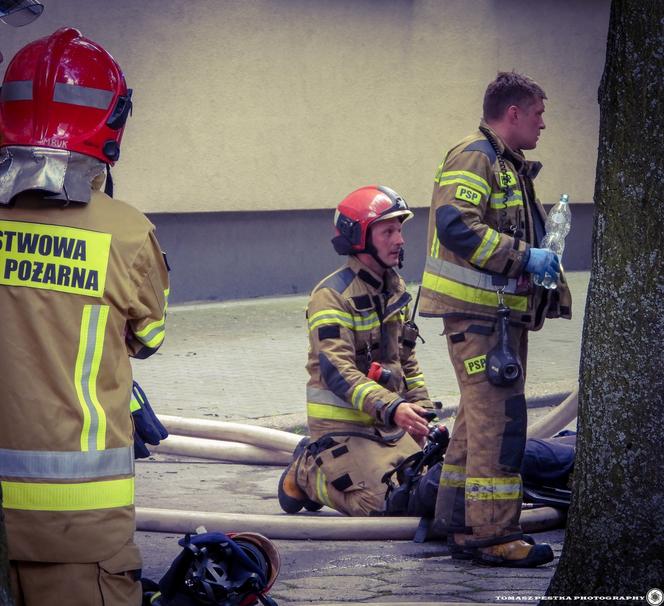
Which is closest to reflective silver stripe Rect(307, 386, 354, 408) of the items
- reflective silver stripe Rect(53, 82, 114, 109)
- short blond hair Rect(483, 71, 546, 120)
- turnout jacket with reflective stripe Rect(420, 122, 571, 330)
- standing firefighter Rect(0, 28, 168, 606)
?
turnout jacket with reflective stripe Rect(420, 122, 571, 330)

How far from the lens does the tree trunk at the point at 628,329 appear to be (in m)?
3.64

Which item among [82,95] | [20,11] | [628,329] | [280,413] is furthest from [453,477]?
[280,413]

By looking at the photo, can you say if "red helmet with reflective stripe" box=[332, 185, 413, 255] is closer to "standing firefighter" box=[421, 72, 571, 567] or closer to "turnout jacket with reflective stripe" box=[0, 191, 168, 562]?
"standing firefighter" box=[421, 72, 571, 567]

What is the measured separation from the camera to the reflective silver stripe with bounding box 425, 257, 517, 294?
5461mm

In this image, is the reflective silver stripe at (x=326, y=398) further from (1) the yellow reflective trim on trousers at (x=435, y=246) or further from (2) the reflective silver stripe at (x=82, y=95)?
(2) the reflective silver stripe at (x=82, y=95)

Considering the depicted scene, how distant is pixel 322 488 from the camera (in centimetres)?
609

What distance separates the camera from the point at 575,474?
3848mm

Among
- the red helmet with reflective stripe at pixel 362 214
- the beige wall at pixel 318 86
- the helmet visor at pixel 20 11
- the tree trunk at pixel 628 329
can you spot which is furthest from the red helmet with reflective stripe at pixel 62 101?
the beige wall at pixel 318 86

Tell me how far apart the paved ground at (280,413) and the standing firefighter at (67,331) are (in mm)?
1622

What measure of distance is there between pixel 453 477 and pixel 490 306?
0.76m

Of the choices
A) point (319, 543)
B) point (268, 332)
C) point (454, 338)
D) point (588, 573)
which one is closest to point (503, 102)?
point (454, 338)

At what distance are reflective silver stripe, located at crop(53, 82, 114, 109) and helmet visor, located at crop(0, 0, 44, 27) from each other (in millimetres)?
1706

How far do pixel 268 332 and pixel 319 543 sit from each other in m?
6.54

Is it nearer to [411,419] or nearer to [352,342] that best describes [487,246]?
[411,419]
